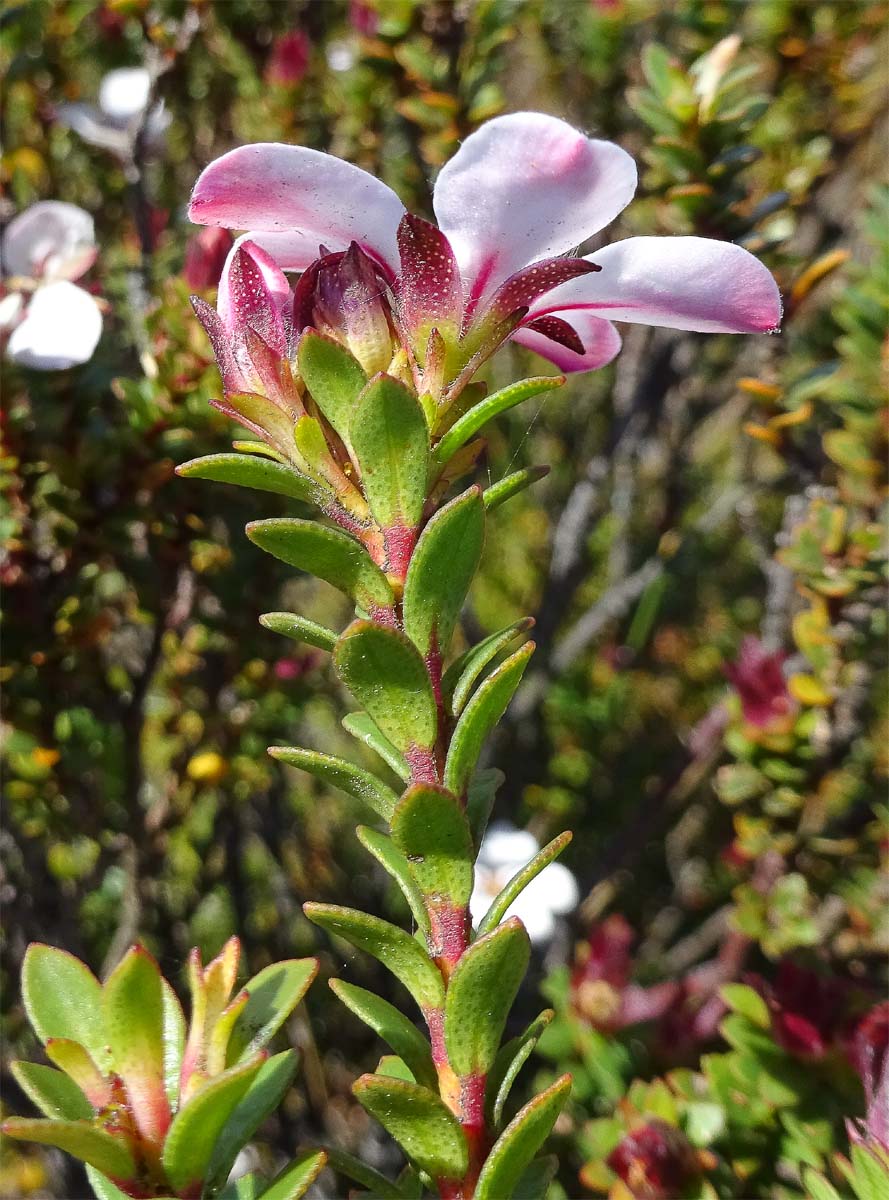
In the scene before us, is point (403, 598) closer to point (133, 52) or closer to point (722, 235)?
point (722, 235)

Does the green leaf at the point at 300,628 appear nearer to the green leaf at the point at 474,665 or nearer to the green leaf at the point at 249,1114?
the green leaf at the point at 474,665

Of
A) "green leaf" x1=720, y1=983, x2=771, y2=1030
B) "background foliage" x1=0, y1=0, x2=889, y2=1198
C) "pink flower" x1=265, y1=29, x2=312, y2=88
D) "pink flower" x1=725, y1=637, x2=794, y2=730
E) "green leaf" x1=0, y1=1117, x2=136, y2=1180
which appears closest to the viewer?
"green leaf" x1=0, y1=1117, x2=136, y2=1180

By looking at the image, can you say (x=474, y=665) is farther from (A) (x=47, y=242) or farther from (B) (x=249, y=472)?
(A) (x=47, y=242)

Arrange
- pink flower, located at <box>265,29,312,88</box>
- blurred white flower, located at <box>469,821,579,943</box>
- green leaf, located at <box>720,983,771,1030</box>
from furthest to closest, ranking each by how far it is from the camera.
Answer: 1. pink flower, located at <box>265,29,312,88</box>
2. blurred white flower, located at <box>469,821,579,943</box>
3. green leaf, located at <box>720,983,771,1030</box>

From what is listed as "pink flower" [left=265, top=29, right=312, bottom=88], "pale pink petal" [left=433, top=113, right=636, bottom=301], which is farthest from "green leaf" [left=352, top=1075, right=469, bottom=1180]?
"pink flower" [left=265, top=29, right=312, bottom=88]

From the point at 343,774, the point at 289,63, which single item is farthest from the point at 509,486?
the point at 289,63

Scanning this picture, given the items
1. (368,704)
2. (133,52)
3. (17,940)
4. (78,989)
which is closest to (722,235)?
(368,704)

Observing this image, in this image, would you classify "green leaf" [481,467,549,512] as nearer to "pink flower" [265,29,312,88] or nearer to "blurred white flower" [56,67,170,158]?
"blurred white flower" [56,67,170,158]
